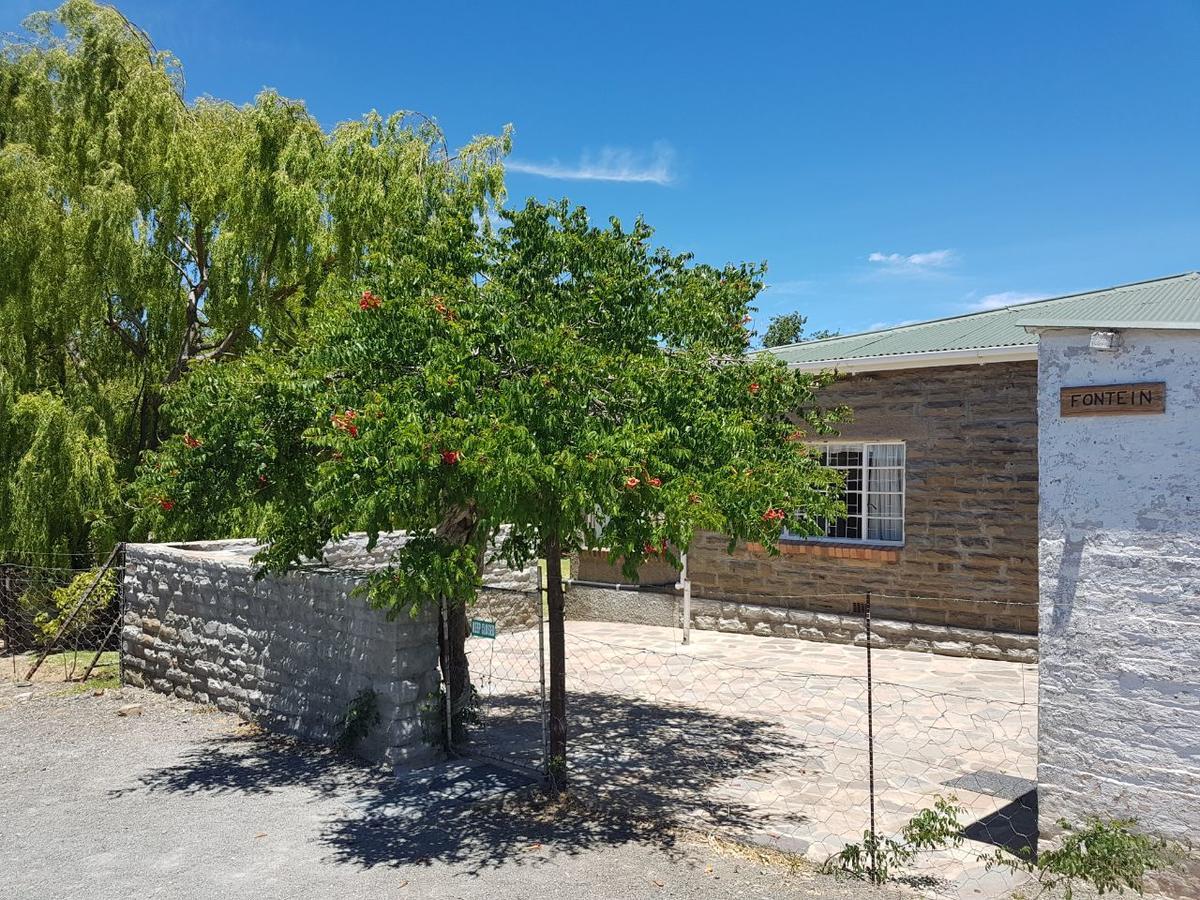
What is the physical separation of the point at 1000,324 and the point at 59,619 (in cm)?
1289

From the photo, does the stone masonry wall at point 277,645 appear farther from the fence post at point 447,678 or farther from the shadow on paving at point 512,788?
the shadow on paving at point 512,788

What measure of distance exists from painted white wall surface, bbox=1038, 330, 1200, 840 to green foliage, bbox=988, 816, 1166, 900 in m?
0.09

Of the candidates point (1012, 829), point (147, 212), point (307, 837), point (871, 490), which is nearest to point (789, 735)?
point (1012, 829)

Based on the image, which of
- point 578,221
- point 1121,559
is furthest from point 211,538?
point 1121,559

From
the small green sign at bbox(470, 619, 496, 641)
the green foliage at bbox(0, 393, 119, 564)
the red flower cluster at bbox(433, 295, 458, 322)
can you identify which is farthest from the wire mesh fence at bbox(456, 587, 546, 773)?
the green foliage at bbox(0, 393, 119, 564)

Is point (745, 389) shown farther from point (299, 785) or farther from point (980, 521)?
point (980, 521)

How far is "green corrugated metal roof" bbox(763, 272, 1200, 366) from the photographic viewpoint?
291 inches

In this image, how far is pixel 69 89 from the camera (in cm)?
1373

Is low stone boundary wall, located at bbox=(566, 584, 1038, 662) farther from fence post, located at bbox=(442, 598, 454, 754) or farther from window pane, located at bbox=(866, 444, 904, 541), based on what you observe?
fence post, located at bbox=(442, 598, 454, 754)

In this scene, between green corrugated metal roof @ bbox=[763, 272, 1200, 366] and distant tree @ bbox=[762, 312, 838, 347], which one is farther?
distant tree @ bbox=[762, 312, 838, 347]

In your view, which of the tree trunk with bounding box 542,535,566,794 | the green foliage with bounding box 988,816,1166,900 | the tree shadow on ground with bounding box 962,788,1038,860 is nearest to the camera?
the green foliage with bounding box 988,816,1166,900

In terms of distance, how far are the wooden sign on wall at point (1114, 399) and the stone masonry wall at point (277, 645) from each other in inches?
172

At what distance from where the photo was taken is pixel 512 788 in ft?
23.4

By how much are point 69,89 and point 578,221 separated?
10601 millimetres
